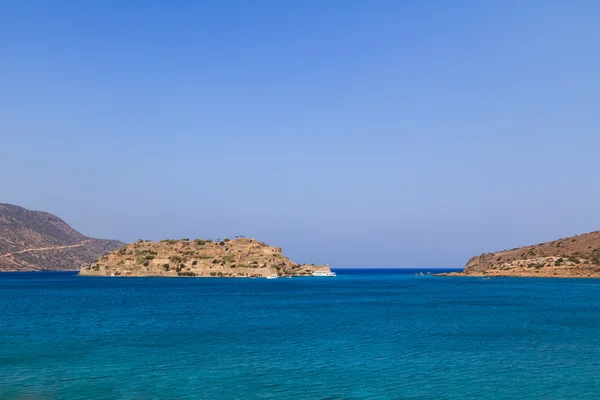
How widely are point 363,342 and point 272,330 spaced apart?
39.5ft

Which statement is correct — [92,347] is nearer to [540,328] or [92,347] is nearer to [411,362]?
[411,362]

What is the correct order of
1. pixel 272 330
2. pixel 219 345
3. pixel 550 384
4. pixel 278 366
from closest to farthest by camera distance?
pixel 550 384
pixel 278 366
pixel 219 345
pixel 272 330

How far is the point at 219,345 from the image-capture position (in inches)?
1810

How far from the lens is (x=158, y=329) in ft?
186

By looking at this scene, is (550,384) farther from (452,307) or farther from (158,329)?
(452,307)

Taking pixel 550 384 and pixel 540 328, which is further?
pixel 540 328

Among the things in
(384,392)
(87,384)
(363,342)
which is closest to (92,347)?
(87,384)

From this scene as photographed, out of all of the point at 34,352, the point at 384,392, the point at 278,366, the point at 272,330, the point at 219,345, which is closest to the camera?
the point at 384,392

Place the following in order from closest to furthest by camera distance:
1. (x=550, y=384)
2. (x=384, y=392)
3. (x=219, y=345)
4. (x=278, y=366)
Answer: (x=384, y=392) → (x=550, y=384) → (x=278, y=366) → (x=219, y=345)

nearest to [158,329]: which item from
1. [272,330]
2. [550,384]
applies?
[272,330]

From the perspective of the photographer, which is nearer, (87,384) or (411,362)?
(87,384)

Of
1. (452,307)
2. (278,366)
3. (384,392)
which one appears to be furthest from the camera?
(452,307)

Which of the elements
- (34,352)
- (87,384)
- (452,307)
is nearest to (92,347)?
(34,352)

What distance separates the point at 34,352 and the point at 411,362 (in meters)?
28.7
